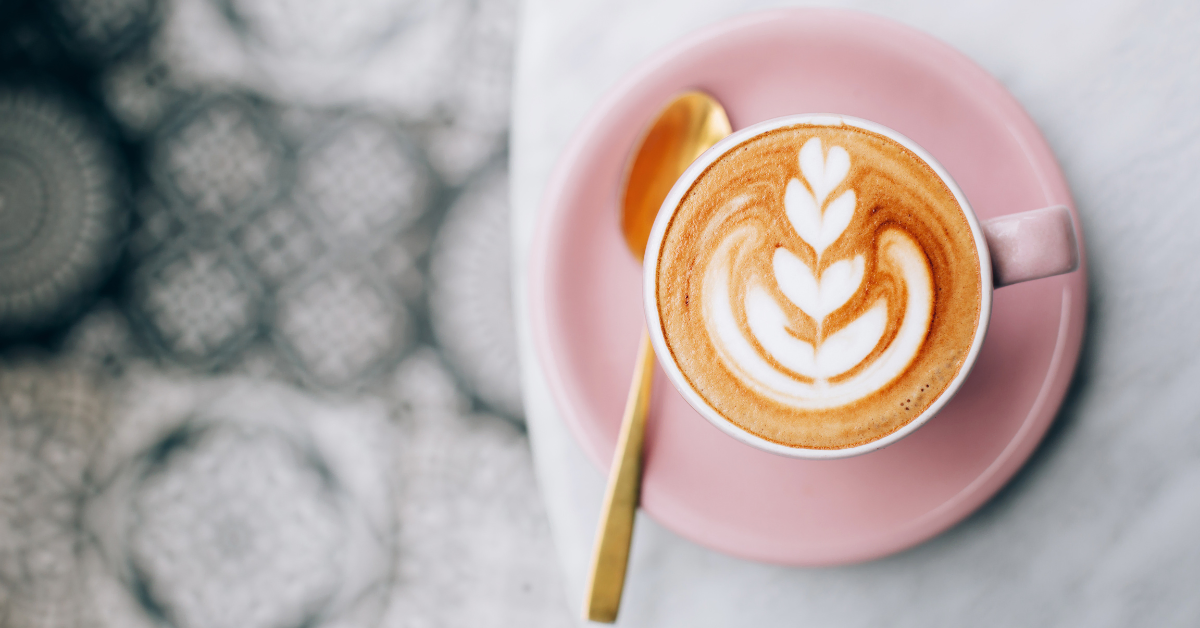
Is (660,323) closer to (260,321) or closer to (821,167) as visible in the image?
(821,167)

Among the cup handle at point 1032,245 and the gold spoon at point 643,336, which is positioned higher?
the cup handle at point 1032,245

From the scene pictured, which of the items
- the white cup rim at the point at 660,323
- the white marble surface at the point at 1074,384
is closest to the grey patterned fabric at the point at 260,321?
the white marble surface at the point at 1074,384

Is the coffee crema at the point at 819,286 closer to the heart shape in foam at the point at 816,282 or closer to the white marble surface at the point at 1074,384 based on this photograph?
the heart shape in foam at the point at 816,282

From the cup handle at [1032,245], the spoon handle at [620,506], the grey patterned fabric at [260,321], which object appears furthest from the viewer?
the grey patterned fabric at [260,321]

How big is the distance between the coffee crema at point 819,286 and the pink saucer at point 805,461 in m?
0.10

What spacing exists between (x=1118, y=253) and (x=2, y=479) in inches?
61.6

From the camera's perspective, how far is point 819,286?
1.84ft

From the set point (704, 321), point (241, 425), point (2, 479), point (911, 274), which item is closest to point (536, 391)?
point (704, 321)

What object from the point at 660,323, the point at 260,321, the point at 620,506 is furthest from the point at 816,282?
the point at 260,321

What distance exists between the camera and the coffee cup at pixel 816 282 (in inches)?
21.2

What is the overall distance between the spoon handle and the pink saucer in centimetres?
1

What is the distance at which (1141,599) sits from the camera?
0.69m

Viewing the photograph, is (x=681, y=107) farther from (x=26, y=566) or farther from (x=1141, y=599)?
(x=26, y=566)

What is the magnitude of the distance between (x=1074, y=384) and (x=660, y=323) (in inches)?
16.3
